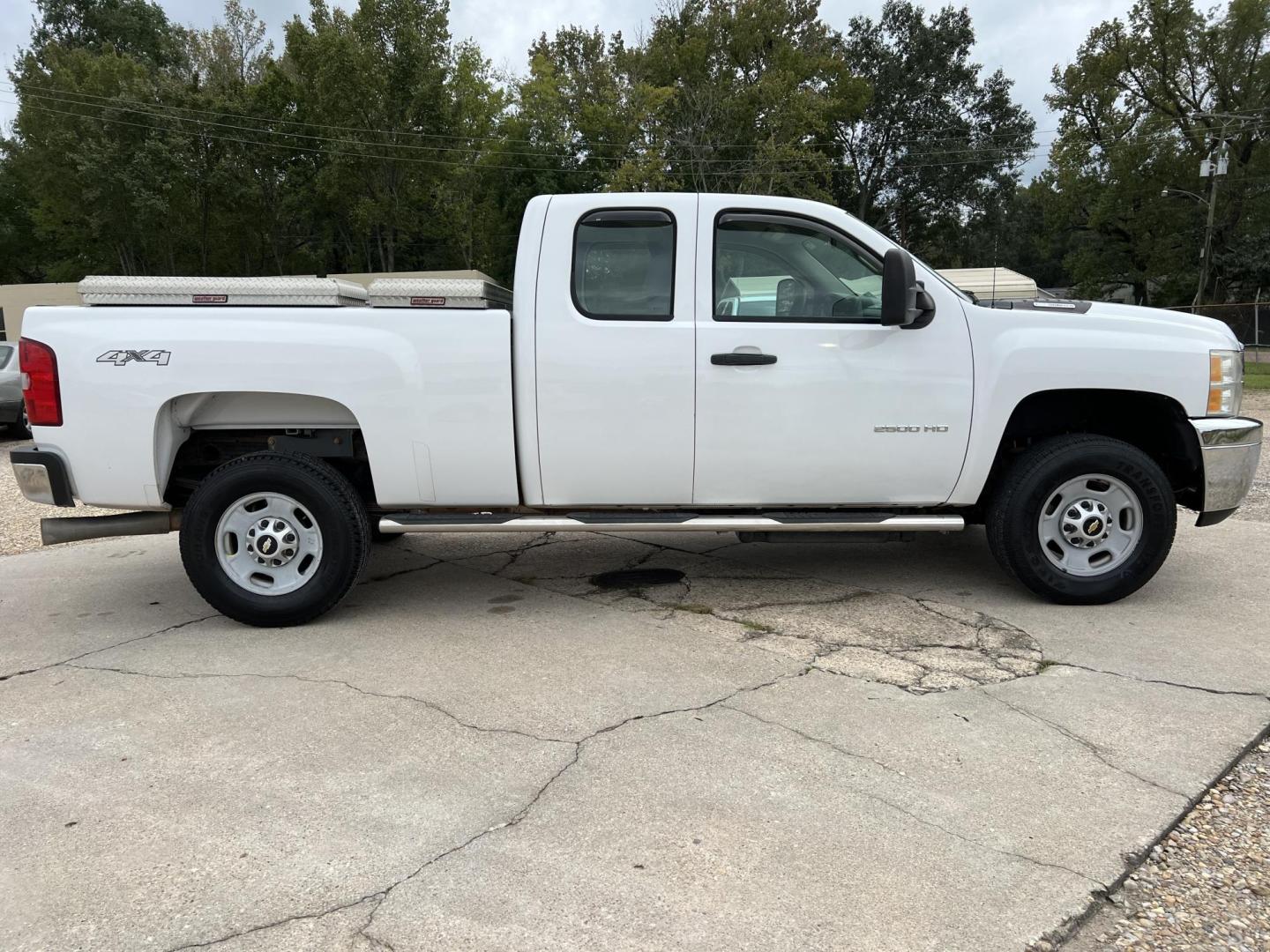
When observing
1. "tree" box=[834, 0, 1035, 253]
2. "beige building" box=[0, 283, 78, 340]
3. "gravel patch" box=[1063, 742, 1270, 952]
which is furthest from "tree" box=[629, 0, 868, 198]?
"gravel patch" box=[1063, 742, 1270, 952]

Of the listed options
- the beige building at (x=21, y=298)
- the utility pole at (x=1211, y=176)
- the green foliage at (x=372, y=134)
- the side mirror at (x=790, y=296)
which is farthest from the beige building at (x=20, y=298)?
the utility pole at (x=1211, y=176)

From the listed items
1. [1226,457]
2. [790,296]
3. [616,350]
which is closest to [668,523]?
[616,350]

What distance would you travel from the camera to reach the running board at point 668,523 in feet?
15.0

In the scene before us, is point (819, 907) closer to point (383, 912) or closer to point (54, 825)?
point (383, 912)

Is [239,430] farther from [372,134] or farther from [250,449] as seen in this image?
[372,134]

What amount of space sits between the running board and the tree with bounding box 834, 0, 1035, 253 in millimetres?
50253

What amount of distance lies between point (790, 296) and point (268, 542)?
9.92 ft

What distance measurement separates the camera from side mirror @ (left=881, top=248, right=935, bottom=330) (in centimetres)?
421

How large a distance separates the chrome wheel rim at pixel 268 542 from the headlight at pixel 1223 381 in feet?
15.5

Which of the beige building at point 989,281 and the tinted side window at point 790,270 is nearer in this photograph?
the tinted side window at point 790,270

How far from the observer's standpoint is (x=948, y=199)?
52.2 metres

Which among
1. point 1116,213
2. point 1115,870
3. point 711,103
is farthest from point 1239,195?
point 1115,870

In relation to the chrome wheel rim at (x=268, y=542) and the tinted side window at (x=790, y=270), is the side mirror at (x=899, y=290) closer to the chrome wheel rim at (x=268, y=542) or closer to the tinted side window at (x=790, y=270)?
Answer: the tinted side window at (x=790, y=270)

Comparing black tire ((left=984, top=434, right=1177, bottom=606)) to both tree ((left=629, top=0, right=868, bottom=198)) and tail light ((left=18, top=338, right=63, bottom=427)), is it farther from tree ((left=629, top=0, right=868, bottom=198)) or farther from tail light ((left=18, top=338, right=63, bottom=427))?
tree ((left=629, top=0, right=868, bottom=198))
